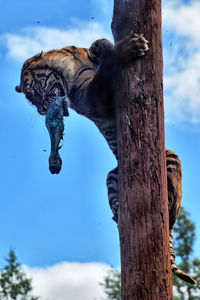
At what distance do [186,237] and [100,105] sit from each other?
914cm

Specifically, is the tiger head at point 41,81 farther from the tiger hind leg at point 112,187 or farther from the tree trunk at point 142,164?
the tree trunk at point 142,164

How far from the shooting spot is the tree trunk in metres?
4.46

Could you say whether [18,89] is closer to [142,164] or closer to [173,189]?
[173,189]

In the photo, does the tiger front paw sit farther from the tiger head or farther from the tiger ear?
the tiger ear

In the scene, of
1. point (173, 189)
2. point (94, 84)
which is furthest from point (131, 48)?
point (173, 189)

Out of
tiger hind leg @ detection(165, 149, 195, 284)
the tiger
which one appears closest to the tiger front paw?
the tiger

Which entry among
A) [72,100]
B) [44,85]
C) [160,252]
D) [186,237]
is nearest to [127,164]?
[160,252]

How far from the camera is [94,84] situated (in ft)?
18.5

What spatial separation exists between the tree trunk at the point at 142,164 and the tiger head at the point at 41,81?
5.97 ft

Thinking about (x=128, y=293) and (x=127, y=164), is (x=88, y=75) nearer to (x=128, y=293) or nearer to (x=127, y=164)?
(x=127, y=164)

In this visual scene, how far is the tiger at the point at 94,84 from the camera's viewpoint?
5.20 metres

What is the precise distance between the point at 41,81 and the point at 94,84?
175 cm

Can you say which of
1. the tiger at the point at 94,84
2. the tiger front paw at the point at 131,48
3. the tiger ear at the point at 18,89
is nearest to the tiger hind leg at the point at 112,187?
the tiger at the point at 94,84

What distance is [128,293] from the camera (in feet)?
14.6
